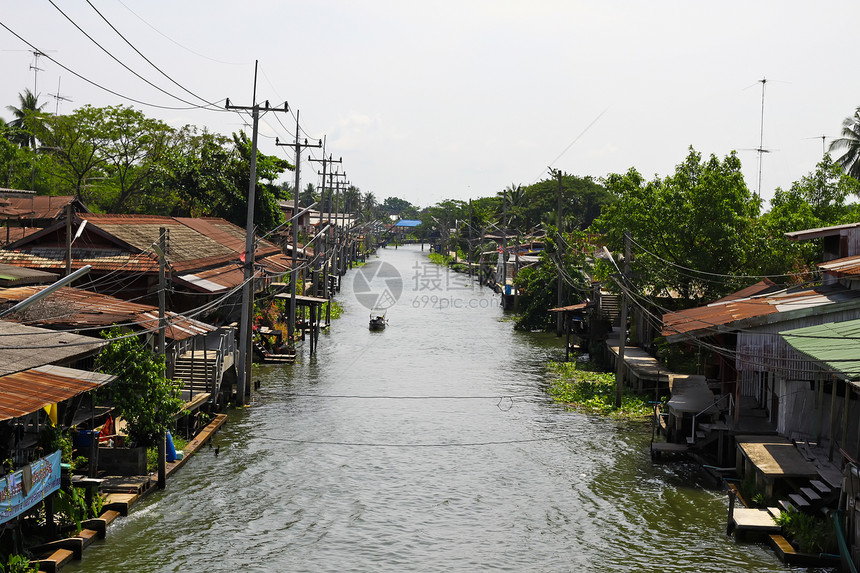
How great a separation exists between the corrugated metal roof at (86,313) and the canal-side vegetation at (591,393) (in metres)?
16.5

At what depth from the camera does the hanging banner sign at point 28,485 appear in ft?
48.8

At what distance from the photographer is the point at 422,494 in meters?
23.9

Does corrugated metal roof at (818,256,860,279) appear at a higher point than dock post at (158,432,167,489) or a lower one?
higher

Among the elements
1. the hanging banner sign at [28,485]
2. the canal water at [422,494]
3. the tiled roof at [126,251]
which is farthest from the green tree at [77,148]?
the hanging banner sign at [28,485]

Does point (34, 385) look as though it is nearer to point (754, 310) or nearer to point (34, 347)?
point (34, 347)

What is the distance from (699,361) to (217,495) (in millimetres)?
20109

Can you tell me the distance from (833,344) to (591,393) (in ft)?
57.4

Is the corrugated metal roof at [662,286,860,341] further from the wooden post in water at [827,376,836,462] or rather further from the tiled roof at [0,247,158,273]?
the tiled roof at [0,247,158,273]

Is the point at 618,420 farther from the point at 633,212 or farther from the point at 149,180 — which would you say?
the point at 149,180

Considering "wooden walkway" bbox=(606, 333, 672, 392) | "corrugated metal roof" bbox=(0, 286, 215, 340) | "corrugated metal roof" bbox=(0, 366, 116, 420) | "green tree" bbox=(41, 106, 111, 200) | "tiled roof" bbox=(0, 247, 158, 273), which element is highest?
"green tree" bbox=(41, 106, 111, 200)

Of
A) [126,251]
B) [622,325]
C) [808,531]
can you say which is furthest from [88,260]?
[808,531]

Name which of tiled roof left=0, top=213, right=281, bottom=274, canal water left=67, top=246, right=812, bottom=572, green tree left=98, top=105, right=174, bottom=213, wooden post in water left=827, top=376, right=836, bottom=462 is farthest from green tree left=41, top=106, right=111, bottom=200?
wooden post in water left=827, top=376, right=836, bottom=462

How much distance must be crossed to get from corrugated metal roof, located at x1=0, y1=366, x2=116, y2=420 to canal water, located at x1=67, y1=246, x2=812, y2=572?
388cm

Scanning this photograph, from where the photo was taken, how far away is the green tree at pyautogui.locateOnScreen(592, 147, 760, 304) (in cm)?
3428
